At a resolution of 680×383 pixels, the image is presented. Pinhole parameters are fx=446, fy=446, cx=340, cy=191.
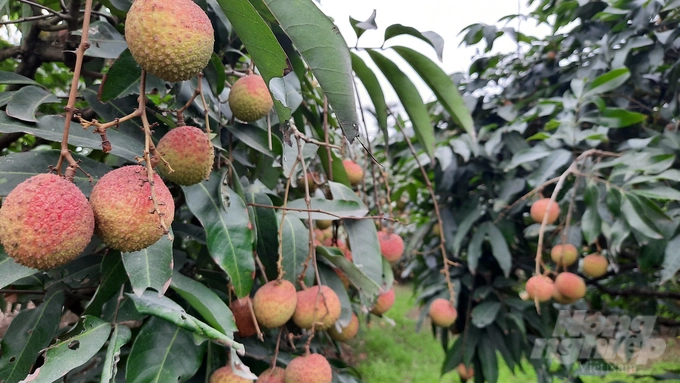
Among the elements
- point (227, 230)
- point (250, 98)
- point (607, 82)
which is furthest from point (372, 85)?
point (607, 82)

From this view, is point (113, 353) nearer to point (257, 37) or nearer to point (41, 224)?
point (41, 224)

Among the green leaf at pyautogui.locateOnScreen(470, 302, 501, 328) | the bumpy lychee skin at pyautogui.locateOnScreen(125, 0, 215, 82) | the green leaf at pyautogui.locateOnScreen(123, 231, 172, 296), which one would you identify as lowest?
the green leaf at pyautogui.locateOnScreen(470, 302, 501, 328)

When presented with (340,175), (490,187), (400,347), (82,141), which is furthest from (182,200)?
(400,347)

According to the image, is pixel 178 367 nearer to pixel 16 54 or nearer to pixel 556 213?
pixel 16 54

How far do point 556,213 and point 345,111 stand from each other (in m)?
1.07

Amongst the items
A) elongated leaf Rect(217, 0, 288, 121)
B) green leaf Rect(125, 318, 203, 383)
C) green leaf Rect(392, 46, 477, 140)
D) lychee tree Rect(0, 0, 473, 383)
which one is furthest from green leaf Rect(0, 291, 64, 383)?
green leaf Rect(392, 46, 477, 140)

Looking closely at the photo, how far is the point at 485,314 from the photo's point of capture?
1.52 meters

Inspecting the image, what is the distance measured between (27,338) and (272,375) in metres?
0.34

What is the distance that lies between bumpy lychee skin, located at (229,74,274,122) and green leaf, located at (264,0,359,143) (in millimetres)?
219

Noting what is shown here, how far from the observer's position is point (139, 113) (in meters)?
0.42

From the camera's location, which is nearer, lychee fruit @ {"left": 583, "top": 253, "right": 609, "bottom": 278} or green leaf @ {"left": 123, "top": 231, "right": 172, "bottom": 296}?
green leaf @ {"left": 123, "top": 231, "right": 172, "bottom": 296}

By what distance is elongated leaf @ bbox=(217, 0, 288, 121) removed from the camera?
439mm

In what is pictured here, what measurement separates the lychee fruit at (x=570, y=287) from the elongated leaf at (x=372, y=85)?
0.81 meters

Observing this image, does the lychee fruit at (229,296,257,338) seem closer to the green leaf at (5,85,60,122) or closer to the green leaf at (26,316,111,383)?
the green leaf at (26,316,111,383)
